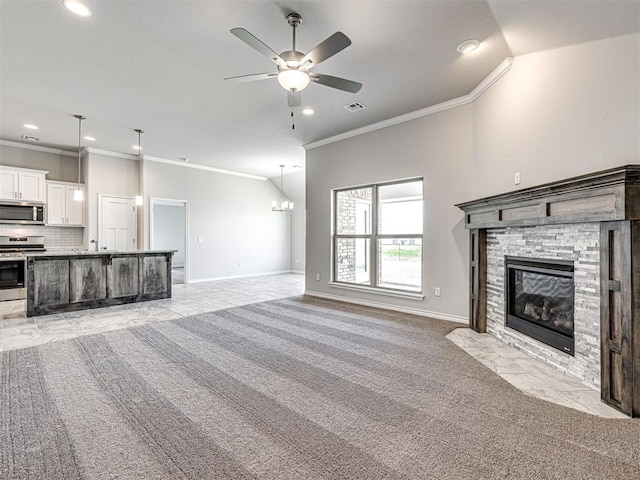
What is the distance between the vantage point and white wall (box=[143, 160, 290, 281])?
815cm

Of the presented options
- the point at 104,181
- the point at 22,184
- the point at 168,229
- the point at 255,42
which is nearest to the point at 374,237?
the point at 255,42

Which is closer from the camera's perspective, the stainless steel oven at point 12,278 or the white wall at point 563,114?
the white wall at point 563,114

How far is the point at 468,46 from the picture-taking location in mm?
3209

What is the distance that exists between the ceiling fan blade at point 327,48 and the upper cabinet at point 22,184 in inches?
273

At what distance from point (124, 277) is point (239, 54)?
178 inches

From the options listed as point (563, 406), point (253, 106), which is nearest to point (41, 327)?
point (253, 106)

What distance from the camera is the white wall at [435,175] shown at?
4488 mm

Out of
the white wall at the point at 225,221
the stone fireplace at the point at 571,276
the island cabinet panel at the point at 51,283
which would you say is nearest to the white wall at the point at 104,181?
the white wall at the point at 225,221

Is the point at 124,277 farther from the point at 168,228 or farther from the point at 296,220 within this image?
the point at 168,228

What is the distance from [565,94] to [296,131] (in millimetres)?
4108

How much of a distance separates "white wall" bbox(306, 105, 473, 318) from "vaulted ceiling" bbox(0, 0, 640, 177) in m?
0.36

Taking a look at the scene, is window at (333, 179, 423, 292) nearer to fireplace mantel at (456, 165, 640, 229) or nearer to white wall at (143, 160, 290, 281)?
fireplace mantel at (456, 165, 640, 229)

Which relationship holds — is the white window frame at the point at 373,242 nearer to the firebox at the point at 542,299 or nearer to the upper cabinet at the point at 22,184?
the firebox at the point at 542,299

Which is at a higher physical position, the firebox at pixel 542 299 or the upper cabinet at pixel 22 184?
the upper cabinet at pixel 22 184
